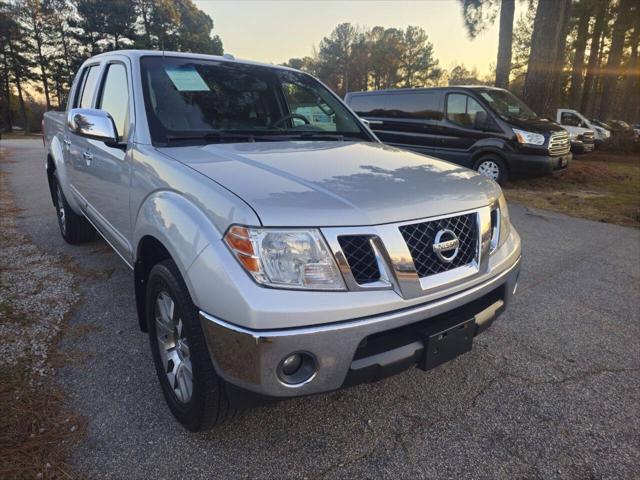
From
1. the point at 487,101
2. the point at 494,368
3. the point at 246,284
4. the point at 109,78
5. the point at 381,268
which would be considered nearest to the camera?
the point at 246,284

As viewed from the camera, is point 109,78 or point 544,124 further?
point 544,124

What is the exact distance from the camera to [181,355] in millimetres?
1971

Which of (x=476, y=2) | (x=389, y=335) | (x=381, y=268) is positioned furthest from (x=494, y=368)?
(x=476, y=2)

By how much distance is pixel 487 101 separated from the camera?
350 inches

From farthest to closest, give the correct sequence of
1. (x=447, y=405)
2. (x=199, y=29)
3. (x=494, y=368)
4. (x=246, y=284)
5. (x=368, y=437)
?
(x=199, y=29), (x=494, y=368), (x=447, y=405), (x=368, y=437), (x=246, y=284)

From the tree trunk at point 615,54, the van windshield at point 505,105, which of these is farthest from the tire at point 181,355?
the tree trunk at point 615,54

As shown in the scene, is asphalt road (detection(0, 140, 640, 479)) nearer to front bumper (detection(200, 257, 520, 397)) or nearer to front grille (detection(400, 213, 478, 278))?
front bumper (detection(200, 257, 520, 397))

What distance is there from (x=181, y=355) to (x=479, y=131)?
27.8 feet

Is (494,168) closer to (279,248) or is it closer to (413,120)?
(413,120)

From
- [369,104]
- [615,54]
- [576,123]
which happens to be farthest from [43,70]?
[615,54]

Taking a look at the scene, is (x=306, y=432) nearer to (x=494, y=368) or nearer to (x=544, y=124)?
(x=494, y=368)

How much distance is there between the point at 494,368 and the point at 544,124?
807 cm

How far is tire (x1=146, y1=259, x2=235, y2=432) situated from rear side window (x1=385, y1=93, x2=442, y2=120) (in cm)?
866

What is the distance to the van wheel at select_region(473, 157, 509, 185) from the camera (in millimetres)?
8875
